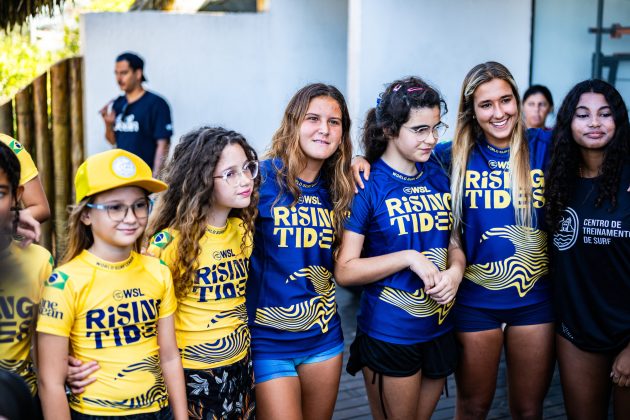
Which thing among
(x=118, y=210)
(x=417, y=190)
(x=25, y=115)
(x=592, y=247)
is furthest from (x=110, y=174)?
(x=25, y=115)

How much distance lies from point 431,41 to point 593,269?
3.57 m

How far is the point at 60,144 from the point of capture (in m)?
7.29

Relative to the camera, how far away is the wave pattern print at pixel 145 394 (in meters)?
2.39

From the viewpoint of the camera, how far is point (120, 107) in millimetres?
6754

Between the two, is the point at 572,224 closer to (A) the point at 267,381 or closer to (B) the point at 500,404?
(A) the point at 267,381

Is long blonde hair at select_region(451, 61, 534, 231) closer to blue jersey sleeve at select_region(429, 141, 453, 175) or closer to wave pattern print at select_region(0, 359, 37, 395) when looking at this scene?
blue jersey sleeve at select_region(429, 141, 453, 175)

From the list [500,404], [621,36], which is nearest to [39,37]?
[621,36]

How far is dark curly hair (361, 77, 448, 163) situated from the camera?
3.08 metres

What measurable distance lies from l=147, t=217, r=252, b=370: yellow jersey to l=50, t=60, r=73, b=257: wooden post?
4864 millimetres

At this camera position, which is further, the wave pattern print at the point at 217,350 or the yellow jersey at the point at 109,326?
the wave pattern print at the point at 217,350

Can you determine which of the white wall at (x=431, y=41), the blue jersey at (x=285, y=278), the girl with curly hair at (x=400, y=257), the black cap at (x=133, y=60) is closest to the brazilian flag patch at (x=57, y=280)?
the blue jersey at (x=285, y=278)

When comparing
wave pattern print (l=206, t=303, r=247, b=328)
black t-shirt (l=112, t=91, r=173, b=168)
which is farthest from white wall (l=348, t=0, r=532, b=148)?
wave pattern print (l=206, t=303, r=247, b=328)

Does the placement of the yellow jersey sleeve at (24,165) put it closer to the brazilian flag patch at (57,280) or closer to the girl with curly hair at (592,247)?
the brazilian flag patch at (57,280)

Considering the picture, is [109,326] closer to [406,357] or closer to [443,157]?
[406,357]
